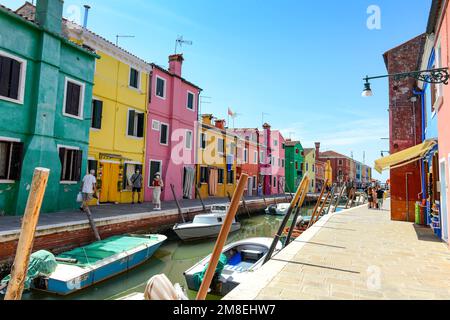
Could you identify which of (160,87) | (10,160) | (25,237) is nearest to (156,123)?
(160,87)

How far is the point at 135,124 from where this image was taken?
17.5m

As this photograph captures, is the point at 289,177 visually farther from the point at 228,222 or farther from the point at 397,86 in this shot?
the point at 228,222

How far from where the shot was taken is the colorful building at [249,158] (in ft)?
101

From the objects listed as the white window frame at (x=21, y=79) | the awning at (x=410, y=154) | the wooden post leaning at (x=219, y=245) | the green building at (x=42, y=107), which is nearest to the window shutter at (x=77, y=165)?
the green building at (x=42, y=107)

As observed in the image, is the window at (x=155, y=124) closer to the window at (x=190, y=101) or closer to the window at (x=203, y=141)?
the window at (x=190, y=101)

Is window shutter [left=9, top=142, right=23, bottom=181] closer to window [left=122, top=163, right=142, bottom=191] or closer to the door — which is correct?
window [left=122, top=163, right=142, bottom=191]

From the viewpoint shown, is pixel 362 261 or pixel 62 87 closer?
pixel 362 261

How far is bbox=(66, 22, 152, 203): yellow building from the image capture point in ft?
48.1

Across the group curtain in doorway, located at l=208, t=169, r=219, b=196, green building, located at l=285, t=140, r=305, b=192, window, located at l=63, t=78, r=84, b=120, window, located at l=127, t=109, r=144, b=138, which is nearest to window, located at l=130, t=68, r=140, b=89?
window, located at l=127, t=109, r=144, b=138

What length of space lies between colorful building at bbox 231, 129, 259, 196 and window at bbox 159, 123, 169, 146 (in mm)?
11525

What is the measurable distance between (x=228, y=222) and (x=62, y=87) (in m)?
11.5
